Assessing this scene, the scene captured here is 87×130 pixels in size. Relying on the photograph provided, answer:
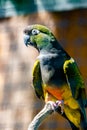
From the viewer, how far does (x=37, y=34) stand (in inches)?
56.1

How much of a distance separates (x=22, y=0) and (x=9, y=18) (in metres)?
0.12

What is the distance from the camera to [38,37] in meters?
1.41

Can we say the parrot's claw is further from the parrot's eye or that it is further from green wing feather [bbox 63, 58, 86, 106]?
the parrot's eye

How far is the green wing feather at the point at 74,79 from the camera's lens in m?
1.39

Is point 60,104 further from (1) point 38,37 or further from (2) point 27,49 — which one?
(2) point 27,49

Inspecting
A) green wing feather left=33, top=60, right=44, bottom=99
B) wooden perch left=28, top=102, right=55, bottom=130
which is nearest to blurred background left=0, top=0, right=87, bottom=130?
green wing feather left=33, top=60, right=44, bottom=99

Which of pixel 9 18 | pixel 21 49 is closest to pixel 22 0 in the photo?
pixel 9 18

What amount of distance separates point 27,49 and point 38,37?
40.1 inches

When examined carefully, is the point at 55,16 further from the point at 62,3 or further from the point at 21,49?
the point at 21,49

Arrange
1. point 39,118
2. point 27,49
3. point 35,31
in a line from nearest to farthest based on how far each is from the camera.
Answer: point 39,118, point 35,31, point 27,49

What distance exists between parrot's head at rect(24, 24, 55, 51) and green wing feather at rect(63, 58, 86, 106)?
0.08 meters

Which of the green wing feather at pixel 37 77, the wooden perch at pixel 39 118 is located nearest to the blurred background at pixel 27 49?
the green wing feather at pixel 37 77

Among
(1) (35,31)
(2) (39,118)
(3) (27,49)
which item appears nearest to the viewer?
(2) (39,118)

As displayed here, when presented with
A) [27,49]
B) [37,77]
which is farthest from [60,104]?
[27,49]
